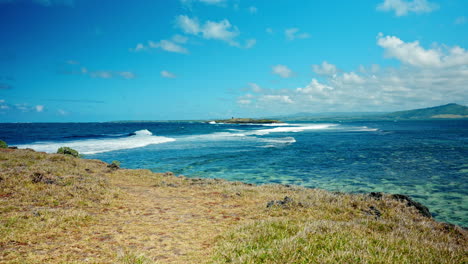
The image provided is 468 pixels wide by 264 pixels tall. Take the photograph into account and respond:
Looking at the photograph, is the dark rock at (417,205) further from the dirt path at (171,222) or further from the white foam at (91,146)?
the white foam at (91,146)

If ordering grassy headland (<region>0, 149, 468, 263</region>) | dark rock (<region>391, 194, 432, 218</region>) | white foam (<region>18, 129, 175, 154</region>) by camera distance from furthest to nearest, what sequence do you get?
white foam (<region>18, 129, 175, 154</region>) < dark rock (<region>391, 194, 432, 218</region>) < grassy headland (<region>0, 149, 468, 263</region>)

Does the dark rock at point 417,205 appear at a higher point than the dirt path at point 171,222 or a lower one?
lower

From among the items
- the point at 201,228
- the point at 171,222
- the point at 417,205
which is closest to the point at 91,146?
the point at 171,222

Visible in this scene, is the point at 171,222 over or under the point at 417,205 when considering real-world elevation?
over

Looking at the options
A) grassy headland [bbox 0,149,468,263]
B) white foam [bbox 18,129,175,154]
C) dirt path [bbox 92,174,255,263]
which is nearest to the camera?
grassy headland [bbox 0,149,468,263]

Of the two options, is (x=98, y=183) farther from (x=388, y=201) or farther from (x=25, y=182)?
(x=388, y=201)

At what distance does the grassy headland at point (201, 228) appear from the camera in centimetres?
559

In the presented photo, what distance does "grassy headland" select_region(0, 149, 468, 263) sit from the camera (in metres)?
5.59

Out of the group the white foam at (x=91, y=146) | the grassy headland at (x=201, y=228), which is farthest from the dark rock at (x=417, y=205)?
the white foam at (x=91, y=146)

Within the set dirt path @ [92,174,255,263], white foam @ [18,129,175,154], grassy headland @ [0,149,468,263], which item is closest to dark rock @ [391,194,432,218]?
grassy headland @ [0,149,468,263]

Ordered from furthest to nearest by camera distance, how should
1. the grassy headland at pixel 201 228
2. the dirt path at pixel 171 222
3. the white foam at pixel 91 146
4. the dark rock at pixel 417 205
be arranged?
the white foam at pixel 91 146 → the dark rock at pixel 417 205 → the dirt path at pixel 171 222 → the grassy headland at pixel 201 228

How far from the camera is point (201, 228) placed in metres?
7.90

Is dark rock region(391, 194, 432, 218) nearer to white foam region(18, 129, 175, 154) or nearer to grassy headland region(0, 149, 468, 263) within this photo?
grassy headland region(0, 149, 468, 263)

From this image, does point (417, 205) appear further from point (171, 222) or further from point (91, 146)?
point (91, 146)
